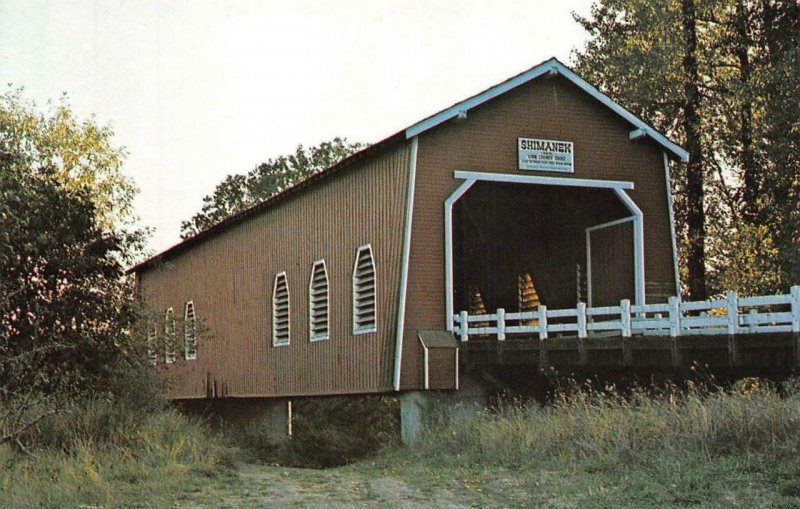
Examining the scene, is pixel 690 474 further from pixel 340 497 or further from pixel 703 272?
pixel 703 272

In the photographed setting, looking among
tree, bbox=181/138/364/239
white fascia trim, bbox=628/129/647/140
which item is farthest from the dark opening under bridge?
tree, bbox=181/138/364/239

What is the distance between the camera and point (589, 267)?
24828 millimetres

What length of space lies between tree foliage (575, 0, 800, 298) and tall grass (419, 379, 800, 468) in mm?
15828

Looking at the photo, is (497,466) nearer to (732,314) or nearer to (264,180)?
(732,314)

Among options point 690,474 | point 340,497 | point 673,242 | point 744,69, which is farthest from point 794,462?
point 744,69

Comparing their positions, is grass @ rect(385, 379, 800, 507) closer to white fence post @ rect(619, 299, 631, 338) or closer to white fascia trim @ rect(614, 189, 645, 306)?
white fence post @ rect(619, 299, 631, 338)

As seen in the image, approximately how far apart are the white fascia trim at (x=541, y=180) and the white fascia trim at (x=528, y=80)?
1116mm

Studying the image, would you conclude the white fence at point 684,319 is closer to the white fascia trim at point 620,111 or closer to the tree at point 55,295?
the white fascia trim at point 620,111

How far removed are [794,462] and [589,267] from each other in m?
12.5

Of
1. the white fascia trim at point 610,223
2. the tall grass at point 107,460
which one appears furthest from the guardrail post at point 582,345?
the tall grass at point 107,460

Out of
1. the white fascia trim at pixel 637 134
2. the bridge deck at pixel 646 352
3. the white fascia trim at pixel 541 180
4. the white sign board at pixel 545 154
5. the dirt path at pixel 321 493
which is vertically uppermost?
the white fascia trim at pixel 637 134

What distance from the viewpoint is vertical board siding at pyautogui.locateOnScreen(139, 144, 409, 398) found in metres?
22.1

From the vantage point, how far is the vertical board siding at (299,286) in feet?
A: 72.6

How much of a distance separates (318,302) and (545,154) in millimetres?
6779
